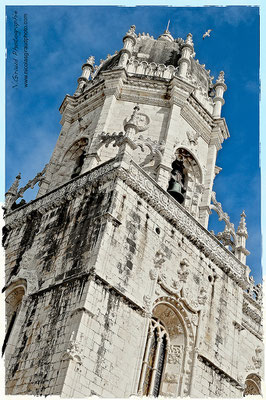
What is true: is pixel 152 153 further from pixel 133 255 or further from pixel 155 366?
pixel 155 366

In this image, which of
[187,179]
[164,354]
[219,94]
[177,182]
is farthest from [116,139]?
[219,94]

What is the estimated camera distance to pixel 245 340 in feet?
66.7

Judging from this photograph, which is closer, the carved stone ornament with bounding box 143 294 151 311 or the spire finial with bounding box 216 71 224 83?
the carved stone ornament with bounding box 143 294 151 311

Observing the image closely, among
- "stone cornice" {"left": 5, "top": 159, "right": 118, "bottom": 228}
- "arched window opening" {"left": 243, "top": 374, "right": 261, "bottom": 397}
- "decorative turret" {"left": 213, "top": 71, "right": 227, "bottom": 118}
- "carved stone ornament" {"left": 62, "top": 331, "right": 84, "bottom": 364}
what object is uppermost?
"decorative turret" {"left": 213, "top": 71, "right": 227, "bottom": 118}

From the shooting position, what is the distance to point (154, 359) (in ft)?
52.4

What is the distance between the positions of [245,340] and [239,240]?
3.52m

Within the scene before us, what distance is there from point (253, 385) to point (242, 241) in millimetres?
5044

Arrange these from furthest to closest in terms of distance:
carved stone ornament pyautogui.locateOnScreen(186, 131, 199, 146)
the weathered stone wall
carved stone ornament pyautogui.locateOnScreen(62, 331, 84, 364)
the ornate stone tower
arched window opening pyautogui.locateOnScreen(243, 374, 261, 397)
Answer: carved stone ornament pyautogui.locateOnScreen(186, 131, 199, 146) → arched window opening pyautogui.locateOnScreen(243, 374, 261, 397) → the ornate stone tower → the weathered stone wall → carved stone ornament pyautogui.locateOnScreen(62, 331, 84, 364)

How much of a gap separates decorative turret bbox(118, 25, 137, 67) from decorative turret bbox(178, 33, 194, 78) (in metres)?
1.97

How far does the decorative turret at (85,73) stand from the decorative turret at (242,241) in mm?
8135

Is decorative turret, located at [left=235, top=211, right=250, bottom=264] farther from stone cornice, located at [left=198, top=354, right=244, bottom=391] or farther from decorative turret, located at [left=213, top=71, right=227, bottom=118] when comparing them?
stone cornice, located at [left=198, top=354, right=244, bottom=391]

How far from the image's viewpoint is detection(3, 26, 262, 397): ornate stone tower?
14.1 m

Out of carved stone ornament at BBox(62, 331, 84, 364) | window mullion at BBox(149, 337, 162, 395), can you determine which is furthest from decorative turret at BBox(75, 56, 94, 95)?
carved stone ornament at BBox(62, 331, 84, 364)

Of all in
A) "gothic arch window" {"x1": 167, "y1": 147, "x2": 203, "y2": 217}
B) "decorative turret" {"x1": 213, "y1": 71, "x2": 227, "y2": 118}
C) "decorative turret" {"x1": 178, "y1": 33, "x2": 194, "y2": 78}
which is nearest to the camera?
"gothic arch window" {"x1": 167, "y1": 147, "x2": 203, "y2": 217}
